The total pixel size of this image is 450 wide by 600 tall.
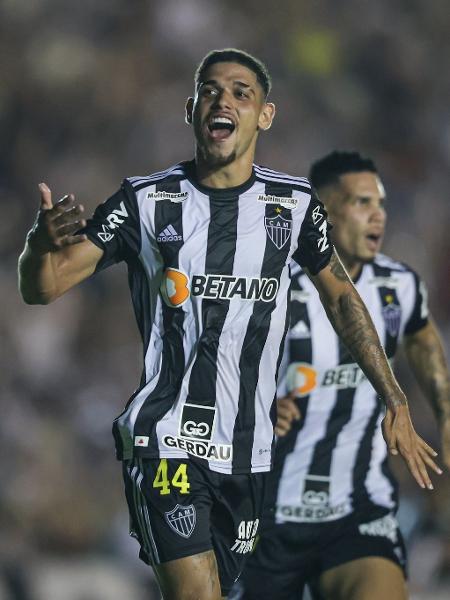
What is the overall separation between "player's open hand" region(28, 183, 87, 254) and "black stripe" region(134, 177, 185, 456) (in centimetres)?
50

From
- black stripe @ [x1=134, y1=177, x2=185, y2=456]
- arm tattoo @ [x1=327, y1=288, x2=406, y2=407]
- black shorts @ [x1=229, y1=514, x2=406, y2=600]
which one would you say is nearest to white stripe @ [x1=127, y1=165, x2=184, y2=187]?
black stripe @ [x1=134, y1=177, x2=185, y2=456]

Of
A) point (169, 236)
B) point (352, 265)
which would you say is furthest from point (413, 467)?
point (352, 265)

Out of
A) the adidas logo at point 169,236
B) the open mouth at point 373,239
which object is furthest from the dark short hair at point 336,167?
the adidas logo at point 169,236

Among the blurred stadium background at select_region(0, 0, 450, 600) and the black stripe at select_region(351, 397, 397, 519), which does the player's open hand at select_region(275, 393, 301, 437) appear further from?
the blurred stadium background at select_region(0, 0, 450, 600)

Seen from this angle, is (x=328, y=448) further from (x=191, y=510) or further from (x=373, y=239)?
(x=191, y=510)

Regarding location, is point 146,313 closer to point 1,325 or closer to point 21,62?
point 1,325

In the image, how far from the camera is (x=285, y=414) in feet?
16.8

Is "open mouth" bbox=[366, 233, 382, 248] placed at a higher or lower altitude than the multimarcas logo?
higher

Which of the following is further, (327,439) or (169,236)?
(327,439)

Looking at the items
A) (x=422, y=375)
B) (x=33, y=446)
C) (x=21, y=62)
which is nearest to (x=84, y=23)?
(x=21, y=62)

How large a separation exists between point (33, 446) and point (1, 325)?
3.72 ft

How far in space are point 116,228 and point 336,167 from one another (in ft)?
6.59

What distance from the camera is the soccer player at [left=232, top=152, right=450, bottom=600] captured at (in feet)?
17.0

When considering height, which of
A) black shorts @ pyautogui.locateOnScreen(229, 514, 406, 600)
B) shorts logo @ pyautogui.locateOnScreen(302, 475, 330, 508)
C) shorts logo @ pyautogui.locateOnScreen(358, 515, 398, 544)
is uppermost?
shorts logo @ pyautogui.locateOnScreen(302, 475, 330, 508)
